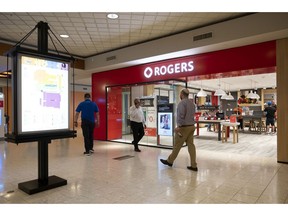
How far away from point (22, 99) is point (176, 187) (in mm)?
2626

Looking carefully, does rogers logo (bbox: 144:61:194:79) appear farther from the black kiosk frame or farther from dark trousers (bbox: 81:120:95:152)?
the black kiosk frame

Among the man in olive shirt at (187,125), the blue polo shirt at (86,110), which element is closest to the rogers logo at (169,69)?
the man in olive shirt at (187,125)

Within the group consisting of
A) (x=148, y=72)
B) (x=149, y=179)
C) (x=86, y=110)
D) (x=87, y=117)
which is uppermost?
(x=148, y=72)

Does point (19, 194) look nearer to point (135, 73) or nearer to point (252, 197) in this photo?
point (252, 197)

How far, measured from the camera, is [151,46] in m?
6.64

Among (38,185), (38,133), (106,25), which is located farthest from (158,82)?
(38,185)

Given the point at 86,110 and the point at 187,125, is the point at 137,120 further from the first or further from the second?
the point at 187,125

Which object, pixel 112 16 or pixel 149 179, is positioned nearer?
pixel 149 179

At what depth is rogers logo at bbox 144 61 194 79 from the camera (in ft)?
21.2

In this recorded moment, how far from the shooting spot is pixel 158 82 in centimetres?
715

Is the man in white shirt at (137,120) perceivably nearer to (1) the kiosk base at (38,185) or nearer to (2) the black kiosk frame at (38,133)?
(2) the black kiosk frame at (38,133)

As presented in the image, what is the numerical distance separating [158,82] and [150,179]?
3883 mm
